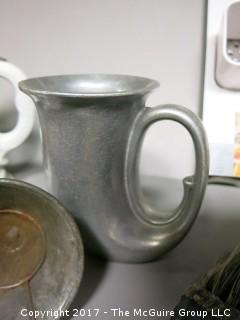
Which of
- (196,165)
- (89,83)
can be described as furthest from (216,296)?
(89,83)

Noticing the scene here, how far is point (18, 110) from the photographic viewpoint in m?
0.46

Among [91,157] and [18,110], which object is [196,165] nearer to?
[91,157]

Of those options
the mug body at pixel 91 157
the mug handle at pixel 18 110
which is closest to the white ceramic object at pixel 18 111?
the mug handle at pixel 18 110

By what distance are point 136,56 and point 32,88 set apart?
22 cm

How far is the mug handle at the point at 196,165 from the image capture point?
341 mm

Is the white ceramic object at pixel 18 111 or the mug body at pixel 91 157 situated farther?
the white ceramic object at pixel 18 111

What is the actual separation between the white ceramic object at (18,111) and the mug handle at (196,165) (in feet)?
0.51

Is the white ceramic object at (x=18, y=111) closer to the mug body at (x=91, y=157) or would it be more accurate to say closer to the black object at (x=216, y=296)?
the mug body at (x=91, y=157)

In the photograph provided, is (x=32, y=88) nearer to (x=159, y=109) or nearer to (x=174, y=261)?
(x=159, y=109)

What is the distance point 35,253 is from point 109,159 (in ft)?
0.36

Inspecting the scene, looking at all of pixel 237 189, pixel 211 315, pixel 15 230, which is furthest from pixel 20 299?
pixel 237 189

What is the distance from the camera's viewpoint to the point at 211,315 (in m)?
0.28

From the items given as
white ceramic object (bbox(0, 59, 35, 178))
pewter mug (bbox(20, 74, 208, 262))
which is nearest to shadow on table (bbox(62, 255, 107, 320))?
pewter mug (bbox(20, 74, 208, 262))

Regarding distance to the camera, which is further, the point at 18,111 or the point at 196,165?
the point at 18,111
